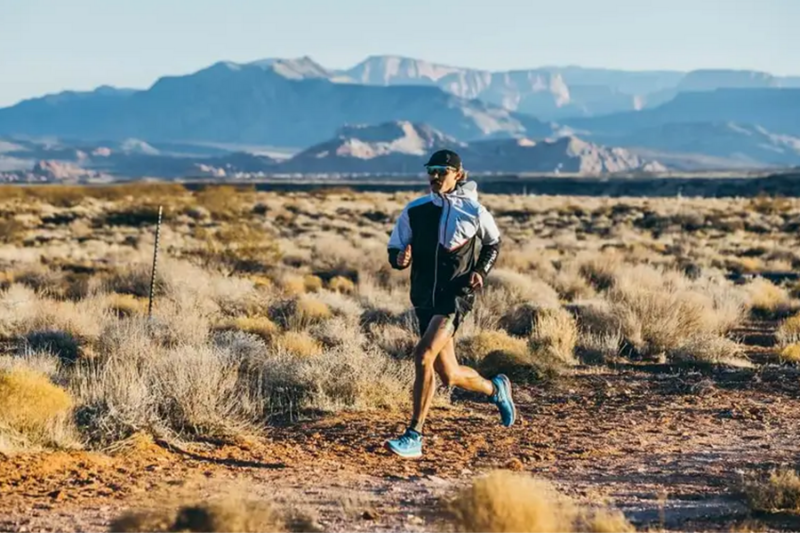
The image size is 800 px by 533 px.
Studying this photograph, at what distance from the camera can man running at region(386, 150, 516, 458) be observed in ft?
25.2

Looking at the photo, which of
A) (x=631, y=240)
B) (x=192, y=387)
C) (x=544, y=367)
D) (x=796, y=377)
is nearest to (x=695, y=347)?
(x=796, y=377)

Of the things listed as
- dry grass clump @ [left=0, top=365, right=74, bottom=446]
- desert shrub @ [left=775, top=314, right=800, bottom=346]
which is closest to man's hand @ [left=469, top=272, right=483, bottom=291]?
dry grass clump @ [left=0, top=365, right=74, bottom=446]

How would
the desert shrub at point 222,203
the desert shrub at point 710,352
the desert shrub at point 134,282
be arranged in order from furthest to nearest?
the desert shrub at point 222,203, the desert shrub at point 134,282, the desert shrub at point 710,352

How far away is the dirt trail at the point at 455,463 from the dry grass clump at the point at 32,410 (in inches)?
10.0

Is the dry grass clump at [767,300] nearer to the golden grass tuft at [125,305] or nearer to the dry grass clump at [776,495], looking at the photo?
the golden grass tuft at [125,305]

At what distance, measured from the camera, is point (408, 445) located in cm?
766

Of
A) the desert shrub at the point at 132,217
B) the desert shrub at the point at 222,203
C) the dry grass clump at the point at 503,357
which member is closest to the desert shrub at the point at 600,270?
the dry grass clump at the point at 503,357

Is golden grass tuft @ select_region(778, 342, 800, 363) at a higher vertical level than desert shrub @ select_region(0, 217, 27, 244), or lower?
higher

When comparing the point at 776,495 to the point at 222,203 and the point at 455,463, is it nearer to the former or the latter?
the point at 455,463

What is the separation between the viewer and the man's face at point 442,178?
7.78m

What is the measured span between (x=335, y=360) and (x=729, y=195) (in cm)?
8470

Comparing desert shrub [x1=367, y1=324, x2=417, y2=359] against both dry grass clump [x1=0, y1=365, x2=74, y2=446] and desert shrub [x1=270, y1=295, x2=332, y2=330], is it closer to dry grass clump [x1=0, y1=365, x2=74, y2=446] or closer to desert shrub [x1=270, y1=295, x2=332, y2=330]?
desert shrub [x1=270, y1=295, x2=332, y2=330]

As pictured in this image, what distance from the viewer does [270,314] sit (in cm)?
1585

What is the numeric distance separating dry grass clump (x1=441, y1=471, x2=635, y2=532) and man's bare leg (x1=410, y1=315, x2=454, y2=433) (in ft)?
6.67
